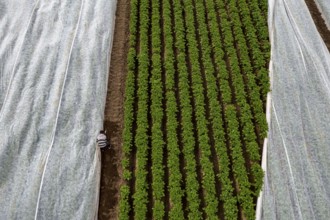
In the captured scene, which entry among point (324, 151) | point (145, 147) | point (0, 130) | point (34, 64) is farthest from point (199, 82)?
point (0, 130)

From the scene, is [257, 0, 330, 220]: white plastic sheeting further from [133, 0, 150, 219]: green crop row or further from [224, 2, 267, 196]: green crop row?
[133, 0, 150, 219]: green crop row

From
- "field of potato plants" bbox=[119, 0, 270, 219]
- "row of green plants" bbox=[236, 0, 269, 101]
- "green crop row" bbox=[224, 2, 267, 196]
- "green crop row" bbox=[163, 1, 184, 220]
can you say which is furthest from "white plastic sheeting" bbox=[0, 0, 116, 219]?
"row of green plants" bbox=[236, 0, 269, 101]

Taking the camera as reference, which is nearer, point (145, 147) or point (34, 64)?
point (145, 147)

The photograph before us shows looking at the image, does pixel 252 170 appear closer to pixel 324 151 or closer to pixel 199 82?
pixel 324 151

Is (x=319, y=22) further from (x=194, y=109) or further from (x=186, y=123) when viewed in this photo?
(x=186, y=123)

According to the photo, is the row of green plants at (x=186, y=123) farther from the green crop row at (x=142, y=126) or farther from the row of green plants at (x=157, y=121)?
the green crop row at (x=142, y=126)

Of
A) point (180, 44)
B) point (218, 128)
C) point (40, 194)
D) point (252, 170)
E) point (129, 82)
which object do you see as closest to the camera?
point (40, 194)
